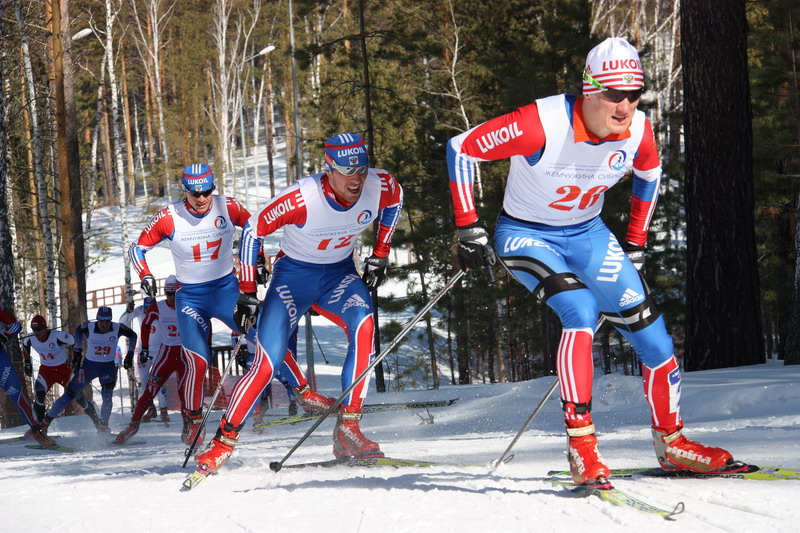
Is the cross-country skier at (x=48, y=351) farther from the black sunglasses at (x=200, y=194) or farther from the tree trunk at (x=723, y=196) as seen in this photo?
the tree trunk at (x=723, y=196)

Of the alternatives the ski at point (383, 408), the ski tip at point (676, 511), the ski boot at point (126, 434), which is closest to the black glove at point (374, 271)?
the ski tip at point (676, 511)

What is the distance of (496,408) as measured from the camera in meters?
8.93

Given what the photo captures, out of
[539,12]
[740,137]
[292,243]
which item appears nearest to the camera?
[292,243]

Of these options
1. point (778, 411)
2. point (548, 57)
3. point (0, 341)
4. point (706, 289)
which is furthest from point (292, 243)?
point (548, 57)

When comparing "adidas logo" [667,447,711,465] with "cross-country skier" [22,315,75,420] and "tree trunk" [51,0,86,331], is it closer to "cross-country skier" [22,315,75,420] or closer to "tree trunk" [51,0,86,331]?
"cross-country skier" [22,315,75,420]

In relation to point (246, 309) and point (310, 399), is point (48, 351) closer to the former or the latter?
point (310, 399)

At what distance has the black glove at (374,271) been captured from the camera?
243 inches

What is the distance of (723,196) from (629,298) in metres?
6.07

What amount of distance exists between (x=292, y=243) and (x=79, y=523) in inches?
90.5

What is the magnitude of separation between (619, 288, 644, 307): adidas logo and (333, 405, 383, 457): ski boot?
6.79 feet

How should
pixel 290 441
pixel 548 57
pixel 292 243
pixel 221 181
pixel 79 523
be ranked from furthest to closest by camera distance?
pixel 221 181
pixel 548 57
pixel 290 441
pixel 292 243
pixel 79 523

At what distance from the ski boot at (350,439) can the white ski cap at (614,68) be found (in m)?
2.62

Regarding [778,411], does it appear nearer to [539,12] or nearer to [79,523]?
[79,523]

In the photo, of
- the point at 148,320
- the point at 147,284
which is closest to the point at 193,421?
the point at 147,284
